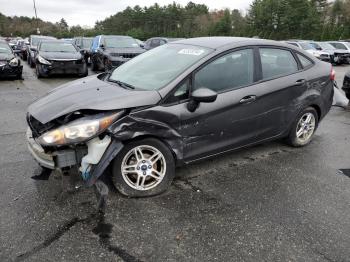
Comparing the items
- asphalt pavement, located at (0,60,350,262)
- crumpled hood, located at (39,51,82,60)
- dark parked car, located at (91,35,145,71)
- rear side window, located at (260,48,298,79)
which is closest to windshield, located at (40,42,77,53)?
crumpled hood, located at (39,51,82,60)

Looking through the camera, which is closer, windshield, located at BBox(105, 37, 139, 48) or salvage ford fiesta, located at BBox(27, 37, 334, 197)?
salvage ford fiesta, located at BBox(27, 37, 334, 197)

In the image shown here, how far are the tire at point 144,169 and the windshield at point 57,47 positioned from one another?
10.9 metres

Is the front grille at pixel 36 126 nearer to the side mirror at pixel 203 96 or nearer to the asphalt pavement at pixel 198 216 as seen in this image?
the asphalt pavement at pixel 198 216

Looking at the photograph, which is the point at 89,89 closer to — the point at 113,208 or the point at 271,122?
the point at 113,208

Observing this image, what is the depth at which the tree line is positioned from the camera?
1866 inches

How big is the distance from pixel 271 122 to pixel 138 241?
8.16 ft

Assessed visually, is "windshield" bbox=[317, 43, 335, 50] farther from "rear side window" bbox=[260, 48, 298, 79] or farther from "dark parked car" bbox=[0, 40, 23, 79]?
"rear side window" bbox=[260, 48, 298, 79]

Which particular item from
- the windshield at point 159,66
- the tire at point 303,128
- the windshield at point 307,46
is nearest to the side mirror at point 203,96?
the windshield at point 159,66

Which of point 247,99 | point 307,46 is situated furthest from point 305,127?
point 307,46

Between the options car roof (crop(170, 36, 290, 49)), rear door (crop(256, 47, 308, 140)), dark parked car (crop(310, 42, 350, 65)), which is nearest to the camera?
car roof (crop(170, 36, 290, 49))

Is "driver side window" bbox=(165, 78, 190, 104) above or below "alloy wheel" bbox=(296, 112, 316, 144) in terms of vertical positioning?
above

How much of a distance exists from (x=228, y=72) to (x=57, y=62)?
961 cm

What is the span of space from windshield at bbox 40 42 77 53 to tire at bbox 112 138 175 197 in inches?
431

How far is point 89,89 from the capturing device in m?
3.95
